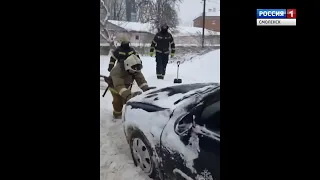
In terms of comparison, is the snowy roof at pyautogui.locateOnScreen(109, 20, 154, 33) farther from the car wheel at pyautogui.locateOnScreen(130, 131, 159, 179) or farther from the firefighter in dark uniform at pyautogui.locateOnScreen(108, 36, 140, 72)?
the car wheel at pyautogui.locateOnScreen(130, 131, 159, 179)

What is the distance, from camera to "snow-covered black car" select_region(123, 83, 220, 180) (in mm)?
2420

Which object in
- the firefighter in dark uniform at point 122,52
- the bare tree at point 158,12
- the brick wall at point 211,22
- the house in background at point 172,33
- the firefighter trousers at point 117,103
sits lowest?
the firefighter trousers at point 117,103

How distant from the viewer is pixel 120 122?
249 centimetres

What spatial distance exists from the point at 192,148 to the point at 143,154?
313 millimetres

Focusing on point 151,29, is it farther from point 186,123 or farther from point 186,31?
point 186,123

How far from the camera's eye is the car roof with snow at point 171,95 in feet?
8.20

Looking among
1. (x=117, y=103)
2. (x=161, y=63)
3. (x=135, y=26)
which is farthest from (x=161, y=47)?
(x=117, y=103)

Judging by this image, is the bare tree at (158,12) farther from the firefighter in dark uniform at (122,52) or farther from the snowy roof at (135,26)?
the firefighter in dark uniform at (122,52)
